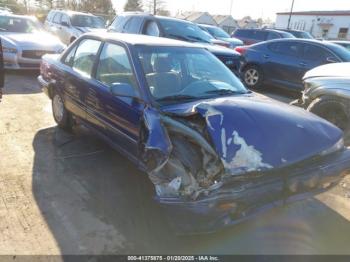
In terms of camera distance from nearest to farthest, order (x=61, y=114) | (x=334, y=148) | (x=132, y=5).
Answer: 1. (x=334, y=148)
2. (x=61, y=114)
3. (x=132, y=5)

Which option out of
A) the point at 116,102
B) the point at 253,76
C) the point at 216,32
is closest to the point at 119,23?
the point at 253,76

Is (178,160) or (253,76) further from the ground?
(178,160)

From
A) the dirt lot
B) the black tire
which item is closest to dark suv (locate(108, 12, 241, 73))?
the black tire

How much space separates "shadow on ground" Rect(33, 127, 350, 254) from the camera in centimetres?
309

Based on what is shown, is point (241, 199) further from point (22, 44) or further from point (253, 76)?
point (22, 44)

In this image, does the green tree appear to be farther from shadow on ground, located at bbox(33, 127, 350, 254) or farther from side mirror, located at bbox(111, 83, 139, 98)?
side mirror, located at bbox(111, 83, 139, 98)

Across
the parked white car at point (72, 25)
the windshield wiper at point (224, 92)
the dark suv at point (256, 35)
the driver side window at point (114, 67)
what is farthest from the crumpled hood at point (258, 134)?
the dark suv at point (256, 35)

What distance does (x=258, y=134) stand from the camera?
116 inches

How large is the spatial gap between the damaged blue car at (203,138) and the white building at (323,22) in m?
52.8

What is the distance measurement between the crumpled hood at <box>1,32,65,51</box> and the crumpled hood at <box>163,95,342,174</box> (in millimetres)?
7294

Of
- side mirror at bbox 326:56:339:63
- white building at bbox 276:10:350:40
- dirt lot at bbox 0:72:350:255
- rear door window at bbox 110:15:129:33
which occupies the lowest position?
white building at bbox 276:10:350:40

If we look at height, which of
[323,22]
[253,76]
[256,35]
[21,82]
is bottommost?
[323,22]

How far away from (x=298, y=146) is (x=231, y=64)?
6.15m

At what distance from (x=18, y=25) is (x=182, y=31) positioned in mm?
4858
